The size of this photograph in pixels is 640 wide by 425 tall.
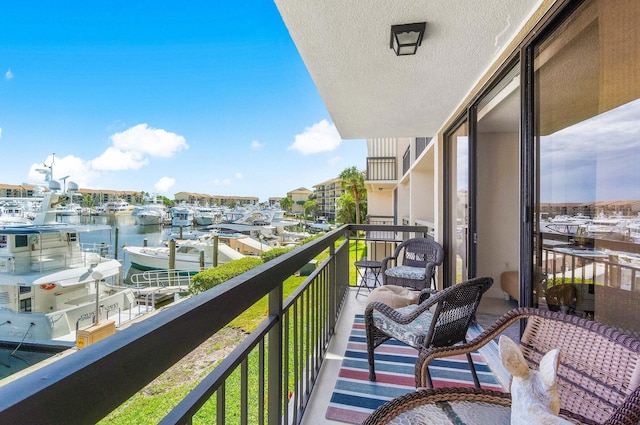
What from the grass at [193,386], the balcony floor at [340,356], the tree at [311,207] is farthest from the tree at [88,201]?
the balcony floor at [340,356]

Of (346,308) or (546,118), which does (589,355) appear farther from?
(346,308)

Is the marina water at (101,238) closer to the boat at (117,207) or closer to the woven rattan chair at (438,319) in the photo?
the boat at (117,207)

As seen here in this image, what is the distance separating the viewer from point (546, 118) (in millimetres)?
1701

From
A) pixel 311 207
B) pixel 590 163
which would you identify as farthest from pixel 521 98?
pixel 311 207

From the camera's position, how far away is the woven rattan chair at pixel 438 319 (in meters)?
1.80

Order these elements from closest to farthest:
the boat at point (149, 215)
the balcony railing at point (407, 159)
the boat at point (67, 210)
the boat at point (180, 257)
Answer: the balcony railing at point (407, 159), the boat at point (67, 210), the boat at point (180, 257), the boat at point (149, 215)

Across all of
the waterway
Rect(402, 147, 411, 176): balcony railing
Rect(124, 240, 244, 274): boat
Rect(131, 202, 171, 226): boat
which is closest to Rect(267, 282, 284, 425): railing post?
Rect(402, 147, 411, 176): balcony railing

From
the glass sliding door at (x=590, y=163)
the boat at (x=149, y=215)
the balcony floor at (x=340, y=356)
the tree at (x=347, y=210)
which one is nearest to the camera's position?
the glass sliding door at (x=590, y=163)

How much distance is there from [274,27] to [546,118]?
60.4 ft

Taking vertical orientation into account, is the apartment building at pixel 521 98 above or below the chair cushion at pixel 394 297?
above

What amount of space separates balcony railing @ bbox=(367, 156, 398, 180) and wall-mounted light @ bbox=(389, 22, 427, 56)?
9115mm

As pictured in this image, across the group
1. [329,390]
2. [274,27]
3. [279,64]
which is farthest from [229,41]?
[329,390]

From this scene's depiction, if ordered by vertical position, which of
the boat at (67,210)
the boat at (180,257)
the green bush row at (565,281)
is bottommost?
the boat at (180,257)

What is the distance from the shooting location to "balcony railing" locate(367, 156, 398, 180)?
11156mm
